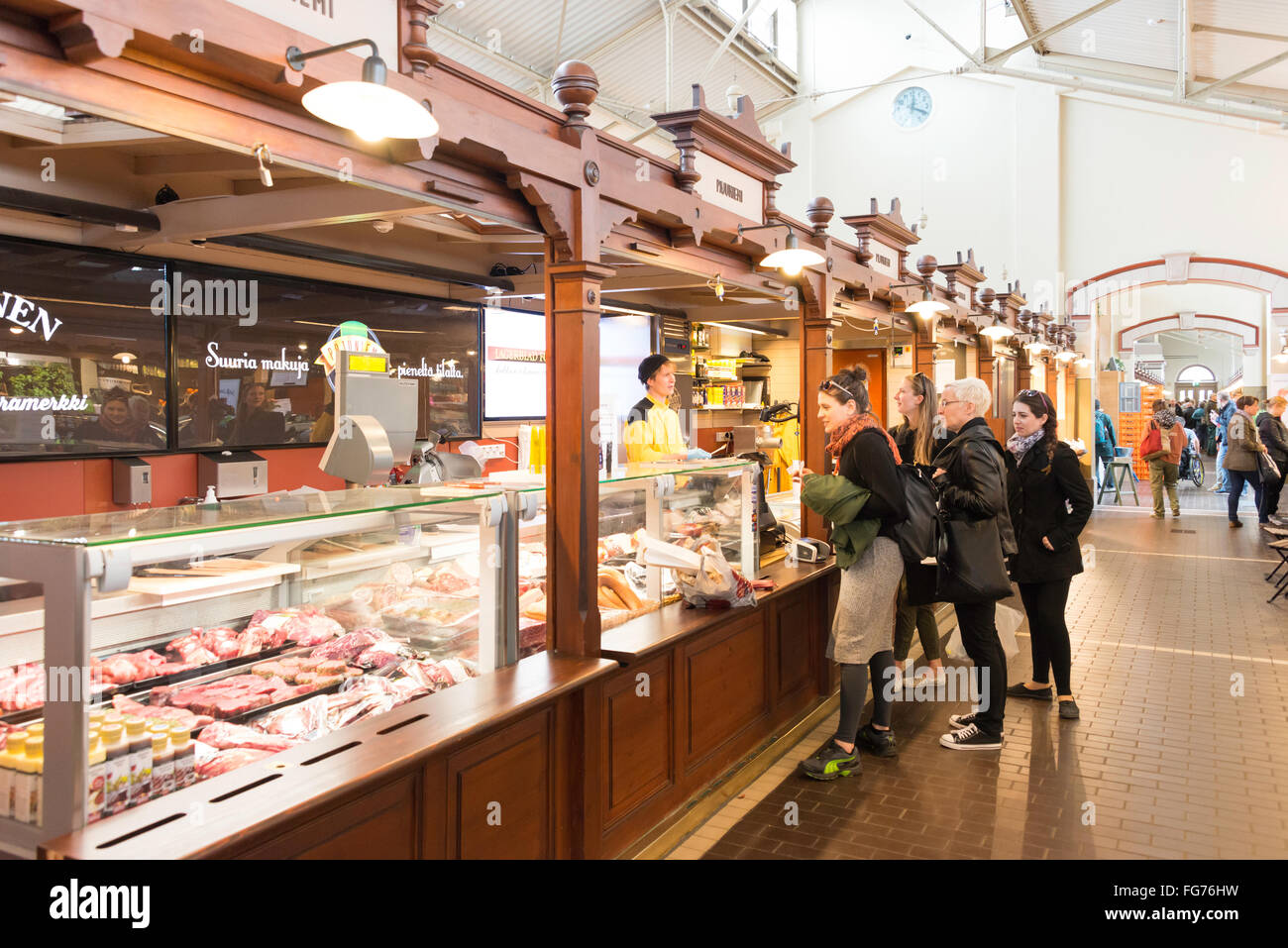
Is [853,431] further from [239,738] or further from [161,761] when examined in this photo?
[161,761]

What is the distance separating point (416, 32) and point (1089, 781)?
4363mm

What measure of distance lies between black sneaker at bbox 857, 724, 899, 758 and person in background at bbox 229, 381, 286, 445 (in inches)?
173

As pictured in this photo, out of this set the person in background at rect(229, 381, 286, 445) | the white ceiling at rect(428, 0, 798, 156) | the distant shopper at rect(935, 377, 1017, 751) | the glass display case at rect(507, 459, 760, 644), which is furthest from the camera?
the white ceiling at rect(428, 0, 798, 156)

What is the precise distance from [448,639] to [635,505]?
1355 millimetres

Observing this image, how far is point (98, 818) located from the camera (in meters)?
2.04

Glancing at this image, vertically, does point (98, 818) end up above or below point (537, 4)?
below

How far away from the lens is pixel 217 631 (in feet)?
9.21

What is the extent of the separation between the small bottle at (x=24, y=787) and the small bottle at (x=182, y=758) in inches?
11.6

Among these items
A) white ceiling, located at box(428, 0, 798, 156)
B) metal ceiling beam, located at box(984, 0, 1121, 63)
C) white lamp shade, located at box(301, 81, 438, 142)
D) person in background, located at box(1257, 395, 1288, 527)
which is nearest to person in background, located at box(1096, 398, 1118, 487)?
person in background, located at box(1257, 395, 1288, 527)

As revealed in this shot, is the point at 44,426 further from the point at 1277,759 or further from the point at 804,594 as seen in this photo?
the point at 1277,759

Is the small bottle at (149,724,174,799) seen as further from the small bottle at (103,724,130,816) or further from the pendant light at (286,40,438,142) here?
the pendant light at (286,40,438,142)

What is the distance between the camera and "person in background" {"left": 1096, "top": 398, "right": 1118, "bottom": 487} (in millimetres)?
17734

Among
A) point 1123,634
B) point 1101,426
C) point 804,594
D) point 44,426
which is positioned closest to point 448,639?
point 804,594

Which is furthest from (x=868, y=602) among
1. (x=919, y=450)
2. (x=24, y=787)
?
(x=24, y=787)
